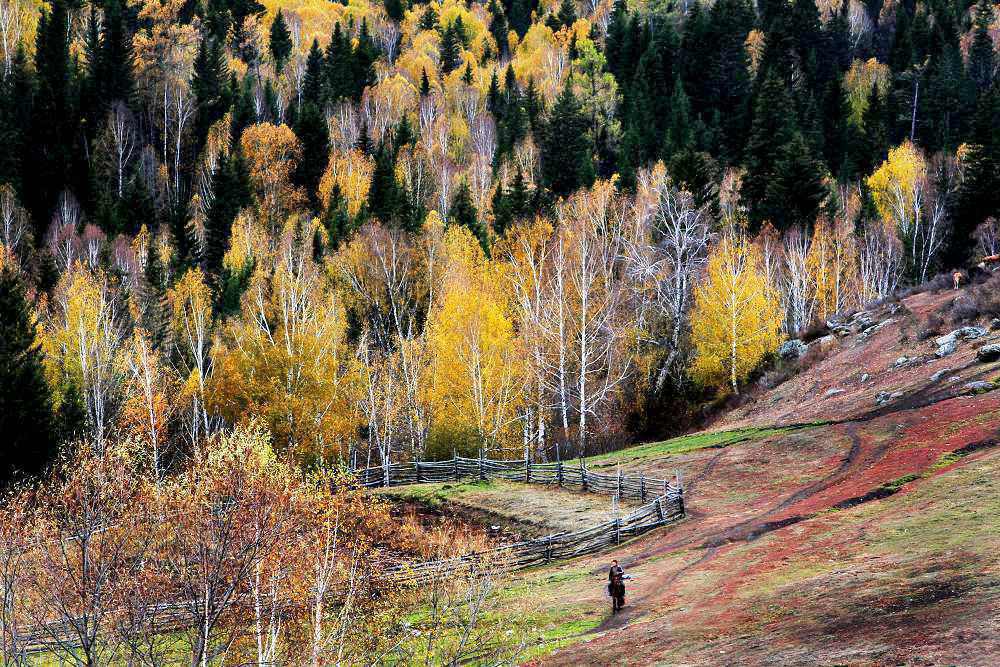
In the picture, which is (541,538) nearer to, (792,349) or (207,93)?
(792,349)

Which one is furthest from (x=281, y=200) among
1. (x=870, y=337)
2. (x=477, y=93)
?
(x=870, y=337)

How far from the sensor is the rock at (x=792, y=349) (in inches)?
1889

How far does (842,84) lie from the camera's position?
96250 mm

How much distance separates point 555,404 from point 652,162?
136ft

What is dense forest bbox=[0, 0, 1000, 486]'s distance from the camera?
151 ft

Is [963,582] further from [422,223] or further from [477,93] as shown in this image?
[477,93]

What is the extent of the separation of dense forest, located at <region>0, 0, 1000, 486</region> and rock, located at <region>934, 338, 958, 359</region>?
1313cm

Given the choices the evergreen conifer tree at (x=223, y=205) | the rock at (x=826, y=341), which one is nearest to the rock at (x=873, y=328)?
the rock at (x=826, y=341)

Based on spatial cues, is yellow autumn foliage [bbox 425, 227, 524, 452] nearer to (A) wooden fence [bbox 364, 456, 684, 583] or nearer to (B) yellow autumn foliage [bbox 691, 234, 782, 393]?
(A) wooden fence [bbox 364, 456, 684, 583]

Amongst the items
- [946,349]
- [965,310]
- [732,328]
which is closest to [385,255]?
[732,328]

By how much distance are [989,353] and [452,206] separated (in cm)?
5057

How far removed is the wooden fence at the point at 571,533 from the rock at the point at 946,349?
12369 mm

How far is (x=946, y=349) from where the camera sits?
3484 centimetres

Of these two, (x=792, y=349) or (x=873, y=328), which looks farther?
(x=792, y=349)
